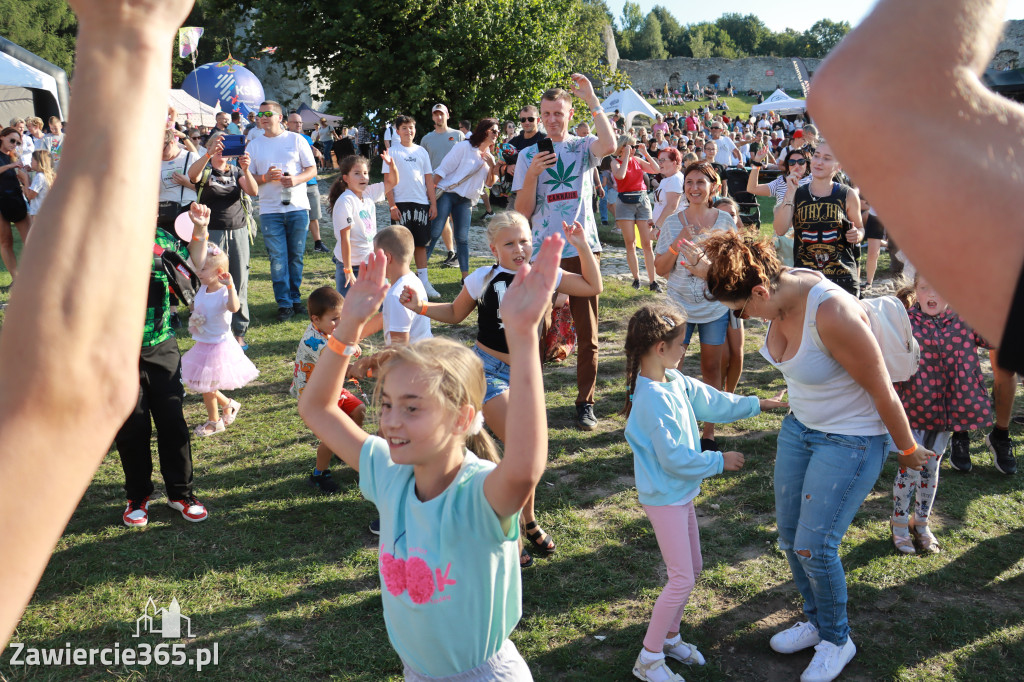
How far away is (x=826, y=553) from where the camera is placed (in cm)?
346

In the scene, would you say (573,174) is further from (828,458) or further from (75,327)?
(75,327)

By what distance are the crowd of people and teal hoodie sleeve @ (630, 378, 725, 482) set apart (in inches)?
0.5

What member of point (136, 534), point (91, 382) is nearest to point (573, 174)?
point (136, 534)

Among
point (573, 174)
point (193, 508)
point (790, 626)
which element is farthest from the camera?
point (573, 174)

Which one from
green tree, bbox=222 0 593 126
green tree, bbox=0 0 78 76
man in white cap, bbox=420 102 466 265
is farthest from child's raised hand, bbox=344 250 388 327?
green tree, bbox=0 0 78 76

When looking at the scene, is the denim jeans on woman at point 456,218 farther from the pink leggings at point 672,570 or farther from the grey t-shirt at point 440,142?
the pink leggings at point 672,570

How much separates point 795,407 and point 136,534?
13.2ft

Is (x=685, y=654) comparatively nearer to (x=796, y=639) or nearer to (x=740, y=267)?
(x=796, y=639)

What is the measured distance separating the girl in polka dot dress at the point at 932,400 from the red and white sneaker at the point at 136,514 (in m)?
4.75

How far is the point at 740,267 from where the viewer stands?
3395 mm

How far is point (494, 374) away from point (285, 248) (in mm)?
5392

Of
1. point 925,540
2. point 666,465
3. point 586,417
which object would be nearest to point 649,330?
point 666,465

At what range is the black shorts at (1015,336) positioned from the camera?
0.53 meters

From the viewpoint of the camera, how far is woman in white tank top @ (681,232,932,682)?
3.22m
